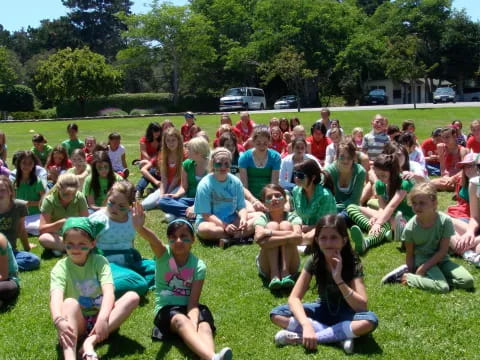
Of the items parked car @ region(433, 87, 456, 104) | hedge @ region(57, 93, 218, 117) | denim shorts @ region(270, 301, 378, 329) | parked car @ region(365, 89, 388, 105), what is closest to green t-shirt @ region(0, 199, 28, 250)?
denim shorts @ region(270, 301, 378, 329)

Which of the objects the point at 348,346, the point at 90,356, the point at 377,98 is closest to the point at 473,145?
the point at 348,346

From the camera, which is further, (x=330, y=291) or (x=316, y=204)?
(x=316, y=204)

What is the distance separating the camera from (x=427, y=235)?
525 cm

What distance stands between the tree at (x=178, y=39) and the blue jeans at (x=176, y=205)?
1753 inches

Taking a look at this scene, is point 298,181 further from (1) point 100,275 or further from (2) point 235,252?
(1) point 100,275

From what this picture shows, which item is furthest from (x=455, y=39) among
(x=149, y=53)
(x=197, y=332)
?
(x=197, y=332)

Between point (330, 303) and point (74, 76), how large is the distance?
44.6 m

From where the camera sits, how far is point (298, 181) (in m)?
5.86

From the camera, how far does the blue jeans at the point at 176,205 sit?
796cm

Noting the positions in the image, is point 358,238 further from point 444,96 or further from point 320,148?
point 444,96

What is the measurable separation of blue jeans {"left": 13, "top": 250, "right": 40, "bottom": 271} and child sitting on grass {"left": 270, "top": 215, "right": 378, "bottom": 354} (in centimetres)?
326

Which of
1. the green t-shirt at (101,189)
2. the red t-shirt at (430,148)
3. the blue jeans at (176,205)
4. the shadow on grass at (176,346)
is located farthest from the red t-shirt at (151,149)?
the shadow on grass at (176,346)

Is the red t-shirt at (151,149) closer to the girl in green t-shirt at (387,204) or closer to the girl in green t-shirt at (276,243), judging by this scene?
the girl in green t-shirt at (387,204)

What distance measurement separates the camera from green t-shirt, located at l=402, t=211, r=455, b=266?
520 centimetres
